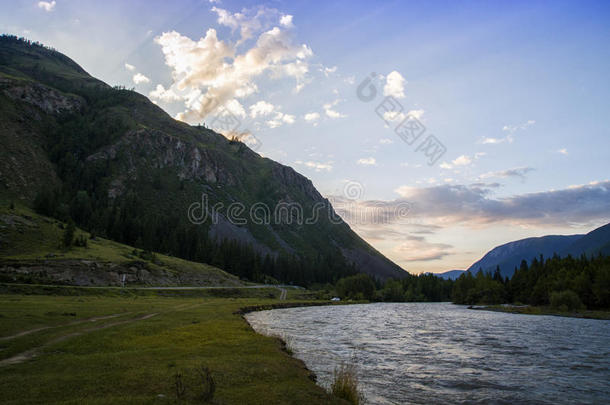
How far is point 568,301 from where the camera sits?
333 ft

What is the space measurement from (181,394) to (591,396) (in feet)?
79.2

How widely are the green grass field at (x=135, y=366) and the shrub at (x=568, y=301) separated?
105219 millimetres

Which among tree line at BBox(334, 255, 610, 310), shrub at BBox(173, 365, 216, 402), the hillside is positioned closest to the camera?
shrub at BBox(173, 365, 216, 402)

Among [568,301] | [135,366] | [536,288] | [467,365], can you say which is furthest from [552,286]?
[135,366]

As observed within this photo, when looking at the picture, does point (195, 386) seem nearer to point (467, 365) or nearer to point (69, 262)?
point (467, 365)

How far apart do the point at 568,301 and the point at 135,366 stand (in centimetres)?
11890

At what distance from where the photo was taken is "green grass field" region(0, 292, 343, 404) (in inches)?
592

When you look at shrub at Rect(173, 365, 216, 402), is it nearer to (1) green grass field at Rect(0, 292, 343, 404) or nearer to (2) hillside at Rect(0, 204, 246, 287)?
(1) green grass field at Rect(0, 292, 343, 404)

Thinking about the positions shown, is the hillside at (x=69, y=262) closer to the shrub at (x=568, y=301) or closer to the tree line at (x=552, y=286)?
the tree line at (x=552, y=286)

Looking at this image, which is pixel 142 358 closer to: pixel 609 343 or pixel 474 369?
pixel 474 369

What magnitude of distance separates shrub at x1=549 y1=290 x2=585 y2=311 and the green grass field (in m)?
105

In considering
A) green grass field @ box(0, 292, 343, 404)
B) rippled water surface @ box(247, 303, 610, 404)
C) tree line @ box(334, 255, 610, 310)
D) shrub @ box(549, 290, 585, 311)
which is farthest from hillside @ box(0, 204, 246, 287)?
shrub @ box(549, 290, 585, 311)

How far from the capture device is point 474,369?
2830 cm

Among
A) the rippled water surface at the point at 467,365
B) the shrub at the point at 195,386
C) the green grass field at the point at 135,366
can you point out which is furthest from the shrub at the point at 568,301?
the shrub at the point at 195,386
